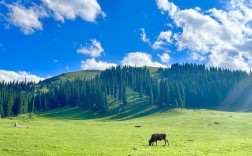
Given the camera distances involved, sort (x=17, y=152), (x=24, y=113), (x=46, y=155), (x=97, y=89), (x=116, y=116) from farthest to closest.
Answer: (x=97, y=89) < (x=24, y=113) < (x=116, y=116) < (x=17, y=152) < (x=46, y=155)

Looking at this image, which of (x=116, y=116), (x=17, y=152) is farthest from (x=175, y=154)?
(x=116, y=116)

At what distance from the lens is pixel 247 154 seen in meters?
35.8

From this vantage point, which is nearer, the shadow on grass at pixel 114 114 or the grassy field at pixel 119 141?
the grassy field at pixel 119 141

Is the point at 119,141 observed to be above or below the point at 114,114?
below

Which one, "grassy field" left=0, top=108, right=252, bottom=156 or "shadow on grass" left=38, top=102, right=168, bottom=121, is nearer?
"grassy field" left=0, top=108, right=252, bottom=156

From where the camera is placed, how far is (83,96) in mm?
193625

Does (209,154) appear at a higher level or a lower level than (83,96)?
lower

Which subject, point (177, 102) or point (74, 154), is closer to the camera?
point (74, 154)

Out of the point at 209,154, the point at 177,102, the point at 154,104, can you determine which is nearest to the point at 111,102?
the point at 154,104

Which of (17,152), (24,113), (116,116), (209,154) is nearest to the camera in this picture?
(17,152)

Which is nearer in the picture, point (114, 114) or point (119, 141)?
point (119, 141)

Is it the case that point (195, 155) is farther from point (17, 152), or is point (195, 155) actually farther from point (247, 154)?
point (17, 152)

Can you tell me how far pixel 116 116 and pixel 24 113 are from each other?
50.8 metres

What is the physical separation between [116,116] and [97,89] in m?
30.1
